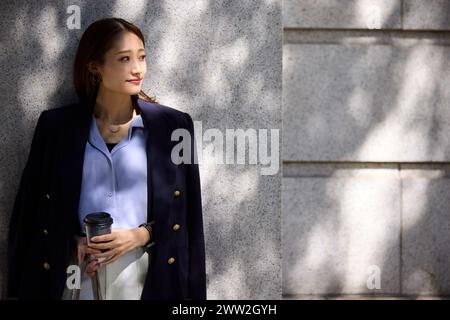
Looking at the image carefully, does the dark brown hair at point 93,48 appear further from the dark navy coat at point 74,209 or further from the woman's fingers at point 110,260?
the woman's fingers at point 110,260

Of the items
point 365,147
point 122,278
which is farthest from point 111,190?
point 365,147

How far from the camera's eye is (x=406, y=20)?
18.0ft

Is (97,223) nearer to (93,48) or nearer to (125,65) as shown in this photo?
(125,65)

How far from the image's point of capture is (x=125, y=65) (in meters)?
3.95

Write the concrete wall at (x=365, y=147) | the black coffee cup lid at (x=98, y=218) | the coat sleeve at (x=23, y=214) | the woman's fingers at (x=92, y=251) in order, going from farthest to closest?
1. the concrete wall at (x=365, y=147)
2. the coat sleeve at (x=23, y=214)
3. the woman's fingers at (x=92, y=251)
4. the black coffee cup lid at (x=98, y=218)

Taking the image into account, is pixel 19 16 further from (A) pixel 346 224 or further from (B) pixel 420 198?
(B) pixel 420 198

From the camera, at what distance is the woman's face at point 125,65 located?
12.9 ft

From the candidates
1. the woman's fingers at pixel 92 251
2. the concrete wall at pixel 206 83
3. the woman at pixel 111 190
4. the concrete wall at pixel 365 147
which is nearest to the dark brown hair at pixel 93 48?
the woman at pixel 111 190

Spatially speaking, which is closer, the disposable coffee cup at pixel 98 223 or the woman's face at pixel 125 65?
the disposable coffee cup at pixel 98 223

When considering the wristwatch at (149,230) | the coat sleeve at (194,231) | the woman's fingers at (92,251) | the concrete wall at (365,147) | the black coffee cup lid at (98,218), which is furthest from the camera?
the concrete wall at (365,147)

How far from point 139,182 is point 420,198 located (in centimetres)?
269

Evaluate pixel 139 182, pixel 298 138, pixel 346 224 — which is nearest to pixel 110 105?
pixel 139 182

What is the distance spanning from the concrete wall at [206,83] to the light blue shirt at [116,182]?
0.56 metres

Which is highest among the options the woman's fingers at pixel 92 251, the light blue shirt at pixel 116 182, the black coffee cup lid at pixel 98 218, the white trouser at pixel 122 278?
the light blue shirt at pixel 116 182
